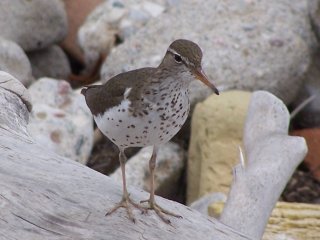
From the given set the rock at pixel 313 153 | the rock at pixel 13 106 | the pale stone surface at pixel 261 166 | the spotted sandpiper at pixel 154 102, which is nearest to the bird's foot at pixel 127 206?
the spotted sandpiper at pixel 154 102

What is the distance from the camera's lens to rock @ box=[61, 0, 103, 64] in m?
10.0

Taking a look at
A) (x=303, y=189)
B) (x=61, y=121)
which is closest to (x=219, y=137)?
(x=303, y=189)

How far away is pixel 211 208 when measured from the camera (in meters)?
5.84

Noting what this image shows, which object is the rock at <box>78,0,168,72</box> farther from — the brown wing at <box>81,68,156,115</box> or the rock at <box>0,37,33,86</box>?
the brown wing at <box>81,68,156,115</box>

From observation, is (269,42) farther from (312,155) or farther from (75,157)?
(75,157)

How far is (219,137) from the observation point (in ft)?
24.4

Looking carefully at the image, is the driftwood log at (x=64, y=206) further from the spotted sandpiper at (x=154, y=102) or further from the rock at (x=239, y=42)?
the rock at (x=239, y=42)

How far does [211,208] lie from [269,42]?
9.39 ft

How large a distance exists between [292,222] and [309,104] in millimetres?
3312

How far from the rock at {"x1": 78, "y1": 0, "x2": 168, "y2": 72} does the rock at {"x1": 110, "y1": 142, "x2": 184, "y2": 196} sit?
1.78m

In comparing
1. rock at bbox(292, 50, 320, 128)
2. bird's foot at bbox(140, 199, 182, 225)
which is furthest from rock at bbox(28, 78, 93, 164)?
bird's foot at bbox(140, 199, 182, 225)

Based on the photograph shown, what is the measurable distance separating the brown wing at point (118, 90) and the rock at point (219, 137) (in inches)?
101

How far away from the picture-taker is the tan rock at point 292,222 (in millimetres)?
5594

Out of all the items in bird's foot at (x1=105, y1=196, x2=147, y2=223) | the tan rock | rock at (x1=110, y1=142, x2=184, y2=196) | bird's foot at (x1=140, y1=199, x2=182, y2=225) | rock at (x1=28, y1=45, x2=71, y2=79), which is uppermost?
bird's foot at (x1=105, y1=196, x2=147, y2=223)
